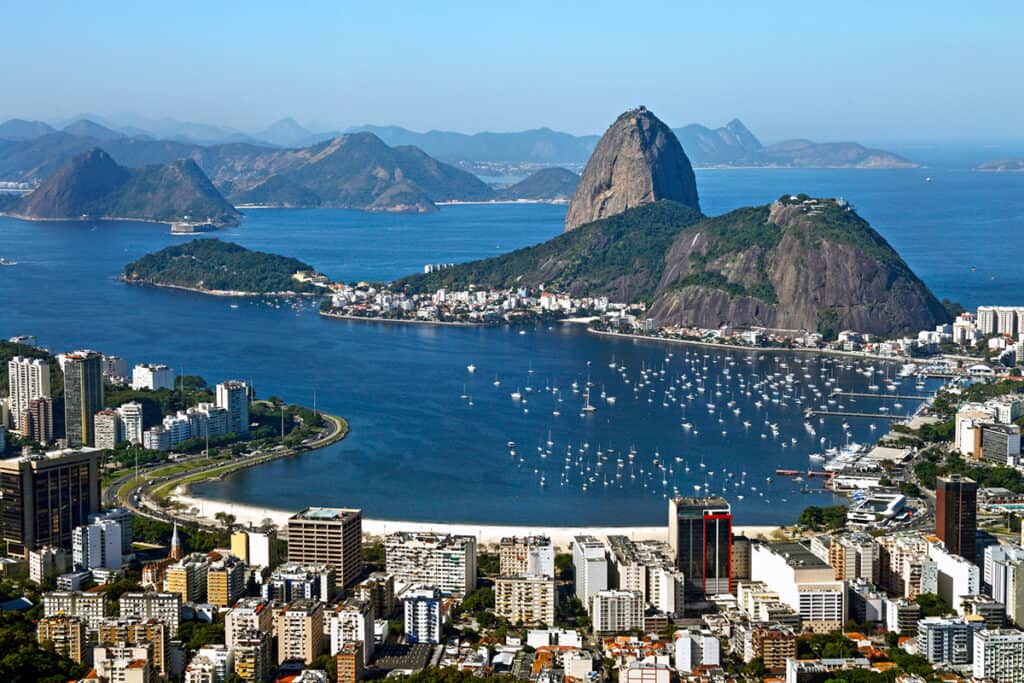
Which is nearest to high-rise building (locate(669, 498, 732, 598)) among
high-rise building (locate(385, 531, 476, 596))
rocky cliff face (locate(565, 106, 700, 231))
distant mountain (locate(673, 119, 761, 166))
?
high-rise building (locate(385, 531, 476, 596))

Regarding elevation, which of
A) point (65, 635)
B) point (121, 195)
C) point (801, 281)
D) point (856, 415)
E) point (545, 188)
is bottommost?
point (65, 635)

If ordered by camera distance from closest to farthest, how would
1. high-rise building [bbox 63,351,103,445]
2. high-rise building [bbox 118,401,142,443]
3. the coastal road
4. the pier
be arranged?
1. the coastal road
2. high-rise building [bbox 118,401,142,443]
3. high-rise building [bbox 63,351,103,445]
4. the pier

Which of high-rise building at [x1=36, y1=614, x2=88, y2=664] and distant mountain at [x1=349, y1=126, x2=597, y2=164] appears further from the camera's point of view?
distant mountain at [x1=349, y1=126, x2=597, y2=164]

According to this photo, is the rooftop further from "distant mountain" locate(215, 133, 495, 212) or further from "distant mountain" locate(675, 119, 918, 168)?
"distant mountain" locate(675, 119, 918, 168)

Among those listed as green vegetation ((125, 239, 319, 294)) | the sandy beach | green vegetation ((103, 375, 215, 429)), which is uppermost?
green vegetation ((125, 239, 319, 294))

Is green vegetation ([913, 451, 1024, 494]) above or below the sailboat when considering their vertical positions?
below

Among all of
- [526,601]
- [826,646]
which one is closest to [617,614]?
[526,601]

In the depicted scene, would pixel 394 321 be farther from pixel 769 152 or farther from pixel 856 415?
pixel 769 152
